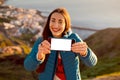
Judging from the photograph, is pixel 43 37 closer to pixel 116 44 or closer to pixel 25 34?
pixel 116 44

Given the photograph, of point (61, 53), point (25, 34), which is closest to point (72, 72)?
point (61, 53)

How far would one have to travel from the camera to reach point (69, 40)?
6.56 meters

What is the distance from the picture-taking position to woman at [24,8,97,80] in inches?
258

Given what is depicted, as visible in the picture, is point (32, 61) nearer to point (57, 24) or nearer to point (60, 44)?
point (60, 44)

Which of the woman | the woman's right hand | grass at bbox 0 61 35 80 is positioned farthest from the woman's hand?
grass at bbox 0 61 35 80

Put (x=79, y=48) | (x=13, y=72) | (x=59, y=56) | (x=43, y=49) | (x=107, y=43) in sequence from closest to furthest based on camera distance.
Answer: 1. (x=43, y=49)
2. (x=79, y=48)
3. (x=59, y=56)
4. (x=107, y=43)
5. (x=13, y=72)

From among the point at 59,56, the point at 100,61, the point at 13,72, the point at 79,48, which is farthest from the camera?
the point at 13,72

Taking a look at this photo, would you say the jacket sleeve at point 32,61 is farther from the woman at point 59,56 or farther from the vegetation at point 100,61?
the vegetation at point 100,61

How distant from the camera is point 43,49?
21.1ft

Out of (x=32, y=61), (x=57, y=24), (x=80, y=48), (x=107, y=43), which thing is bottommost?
(x=107, y=43)

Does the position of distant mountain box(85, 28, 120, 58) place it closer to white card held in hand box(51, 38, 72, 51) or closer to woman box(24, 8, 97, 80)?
woman box(24, 8, 97, 80)

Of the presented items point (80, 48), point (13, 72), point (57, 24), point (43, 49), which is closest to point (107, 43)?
point (13, 72)

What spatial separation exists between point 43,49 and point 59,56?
46cm

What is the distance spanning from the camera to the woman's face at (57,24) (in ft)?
22.4
